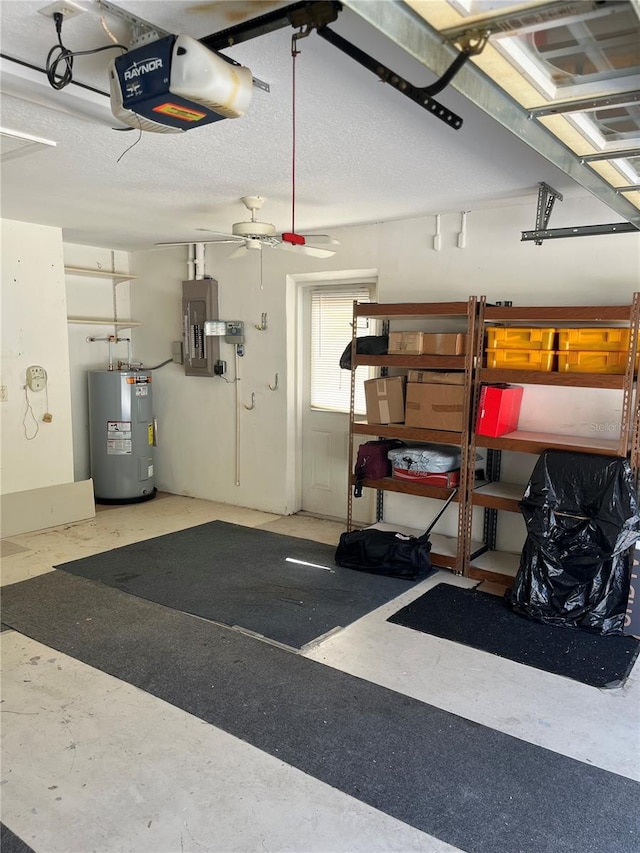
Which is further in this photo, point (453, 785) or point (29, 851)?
point (453, 785)

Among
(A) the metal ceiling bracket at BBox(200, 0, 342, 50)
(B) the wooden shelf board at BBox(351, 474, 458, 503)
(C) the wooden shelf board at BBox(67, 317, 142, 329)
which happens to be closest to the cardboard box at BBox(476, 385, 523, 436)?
(B) the wooden shelf board at BBox(351, 474, 458, 503)

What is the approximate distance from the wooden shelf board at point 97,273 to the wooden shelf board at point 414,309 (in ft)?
9.49

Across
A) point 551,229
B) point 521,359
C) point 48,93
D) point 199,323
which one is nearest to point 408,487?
point 521,359

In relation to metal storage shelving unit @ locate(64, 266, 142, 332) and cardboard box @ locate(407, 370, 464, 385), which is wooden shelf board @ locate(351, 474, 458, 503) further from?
metal storage shelving unit @ locate(64, 266, 142, 332)

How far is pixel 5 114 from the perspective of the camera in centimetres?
258

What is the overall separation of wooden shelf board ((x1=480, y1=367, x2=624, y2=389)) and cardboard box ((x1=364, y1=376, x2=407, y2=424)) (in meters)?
0.66

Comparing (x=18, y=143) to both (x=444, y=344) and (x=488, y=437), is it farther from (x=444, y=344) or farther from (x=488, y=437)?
(x=488, y=437)

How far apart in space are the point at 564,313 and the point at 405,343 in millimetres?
1063

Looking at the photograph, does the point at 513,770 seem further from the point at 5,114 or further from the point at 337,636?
the point at 5,114

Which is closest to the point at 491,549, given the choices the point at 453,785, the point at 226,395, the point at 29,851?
the point at 453,785

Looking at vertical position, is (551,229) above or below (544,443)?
above

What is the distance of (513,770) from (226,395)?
4265 millimetres

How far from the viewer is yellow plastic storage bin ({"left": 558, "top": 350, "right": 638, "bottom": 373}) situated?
3451 mm

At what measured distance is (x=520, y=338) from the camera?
377 centimetres
